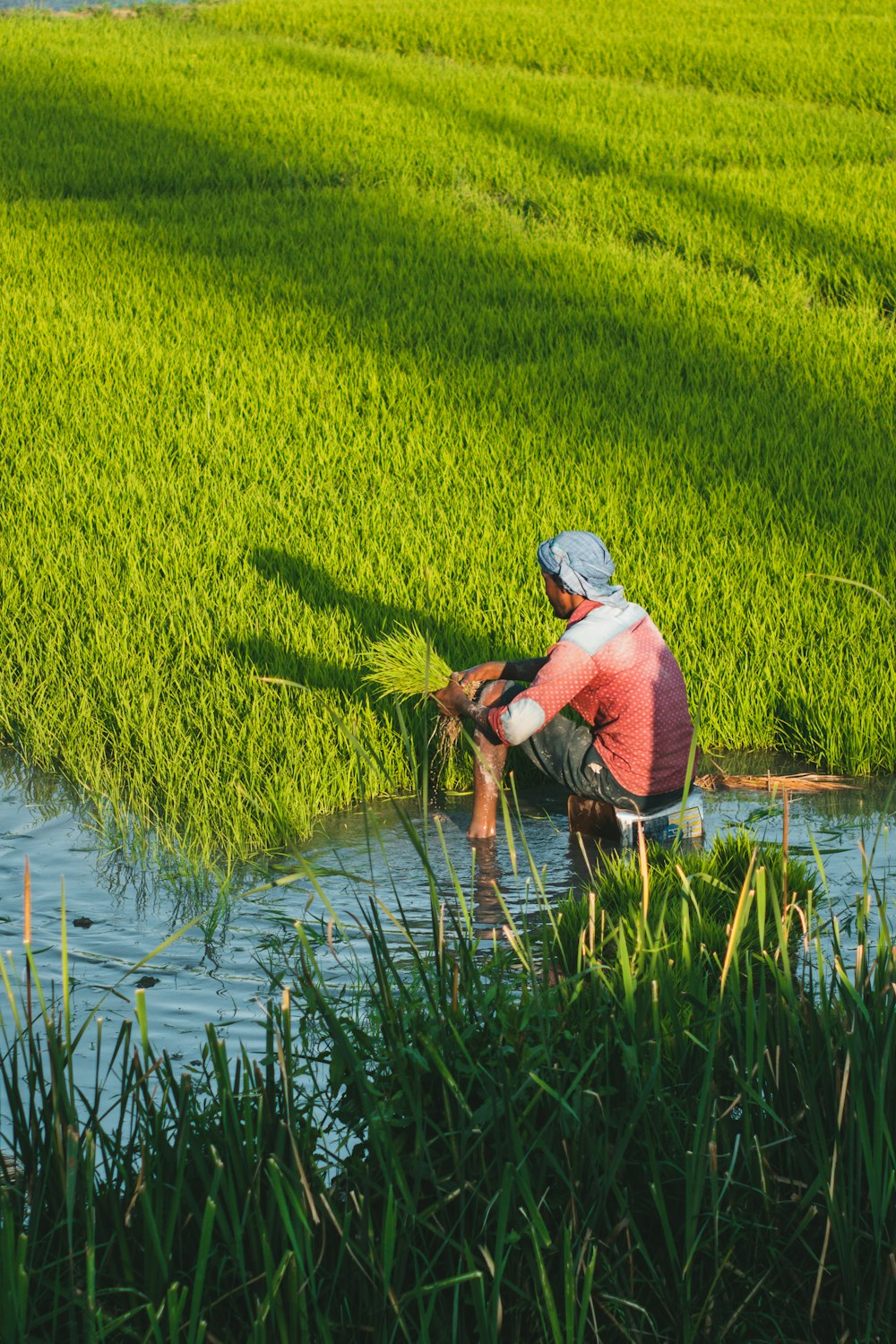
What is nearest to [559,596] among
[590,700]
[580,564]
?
[580,564]

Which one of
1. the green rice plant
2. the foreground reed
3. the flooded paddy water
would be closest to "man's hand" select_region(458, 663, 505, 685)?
the flooded paddy water

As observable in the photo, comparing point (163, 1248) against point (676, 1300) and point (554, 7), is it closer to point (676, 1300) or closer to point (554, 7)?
point (676, 1300)

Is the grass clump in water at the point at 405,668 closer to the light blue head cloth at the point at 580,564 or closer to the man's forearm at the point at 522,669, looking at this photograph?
the man's forearm at the point at 522,669

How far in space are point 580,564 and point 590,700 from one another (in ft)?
1.37

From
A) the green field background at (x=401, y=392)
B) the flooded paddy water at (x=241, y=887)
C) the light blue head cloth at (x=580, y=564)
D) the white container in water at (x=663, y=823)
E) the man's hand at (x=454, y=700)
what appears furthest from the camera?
the green field background at (x=401, y=392)

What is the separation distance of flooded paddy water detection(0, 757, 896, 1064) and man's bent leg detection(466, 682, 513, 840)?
62 millimetres

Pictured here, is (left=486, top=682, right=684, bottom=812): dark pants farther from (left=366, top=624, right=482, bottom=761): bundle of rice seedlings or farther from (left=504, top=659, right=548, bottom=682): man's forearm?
(left=366, top=624, right=482, bottom=761): bundle of rice seedlings

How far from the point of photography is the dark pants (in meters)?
3.90

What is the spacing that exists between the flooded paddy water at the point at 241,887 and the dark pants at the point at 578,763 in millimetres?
196

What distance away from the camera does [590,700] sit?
388 cm

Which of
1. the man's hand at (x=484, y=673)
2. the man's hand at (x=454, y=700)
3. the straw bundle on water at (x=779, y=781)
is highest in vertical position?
the man's hand at (x=484, y=673)

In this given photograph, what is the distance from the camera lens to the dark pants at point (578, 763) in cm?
390

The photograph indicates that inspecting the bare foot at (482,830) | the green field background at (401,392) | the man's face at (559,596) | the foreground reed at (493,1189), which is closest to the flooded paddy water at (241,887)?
the bare foot at (482,830)

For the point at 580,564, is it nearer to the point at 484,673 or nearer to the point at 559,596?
the point at 559,596
